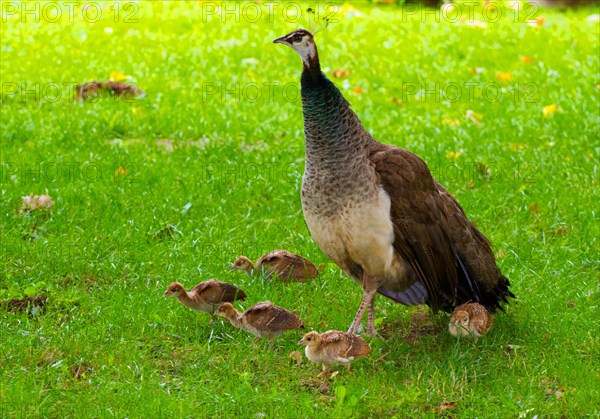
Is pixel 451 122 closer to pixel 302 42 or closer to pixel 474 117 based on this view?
pixel 474 117

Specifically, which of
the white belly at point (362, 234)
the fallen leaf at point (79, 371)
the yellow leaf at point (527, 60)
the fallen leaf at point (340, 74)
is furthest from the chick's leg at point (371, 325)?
the yellow leaf at point (527, 60)

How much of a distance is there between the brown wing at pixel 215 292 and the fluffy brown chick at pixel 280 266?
1.11 feet

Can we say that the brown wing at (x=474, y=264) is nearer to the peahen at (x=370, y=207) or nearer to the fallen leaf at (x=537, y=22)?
the peahen at (x=370, y=207)

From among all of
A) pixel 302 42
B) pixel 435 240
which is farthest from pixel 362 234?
pixel 302 42

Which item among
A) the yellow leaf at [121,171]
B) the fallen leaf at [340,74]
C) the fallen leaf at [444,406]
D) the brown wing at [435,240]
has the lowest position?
the yellow leaf at [121,171]

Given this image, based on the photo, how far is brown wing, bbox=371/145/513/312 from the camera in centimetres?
517

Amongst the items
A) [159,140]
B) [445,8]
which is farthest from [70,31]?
[445,8]

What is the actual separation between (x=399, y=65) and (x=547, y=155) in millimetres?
2877

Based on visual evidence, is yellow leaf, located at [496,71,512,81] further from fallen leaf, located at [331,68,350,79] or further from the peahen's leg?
the peahen's leg

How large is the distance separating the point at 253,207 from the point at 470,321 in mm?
2538

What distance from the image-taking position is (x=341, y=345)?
4.82 m

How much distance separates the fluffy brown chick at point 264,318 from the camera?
17.1 ft

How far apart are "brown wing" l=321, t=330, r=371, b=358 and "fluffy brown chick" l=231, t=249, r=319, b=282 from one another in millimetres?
1119

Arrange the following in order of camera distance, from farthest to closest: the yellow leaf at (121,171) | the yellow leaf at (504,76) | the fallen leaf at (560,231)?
the yellow leaf at (504,76), the yellow leaf at (121,171), the fallen leaf at (560,231)
